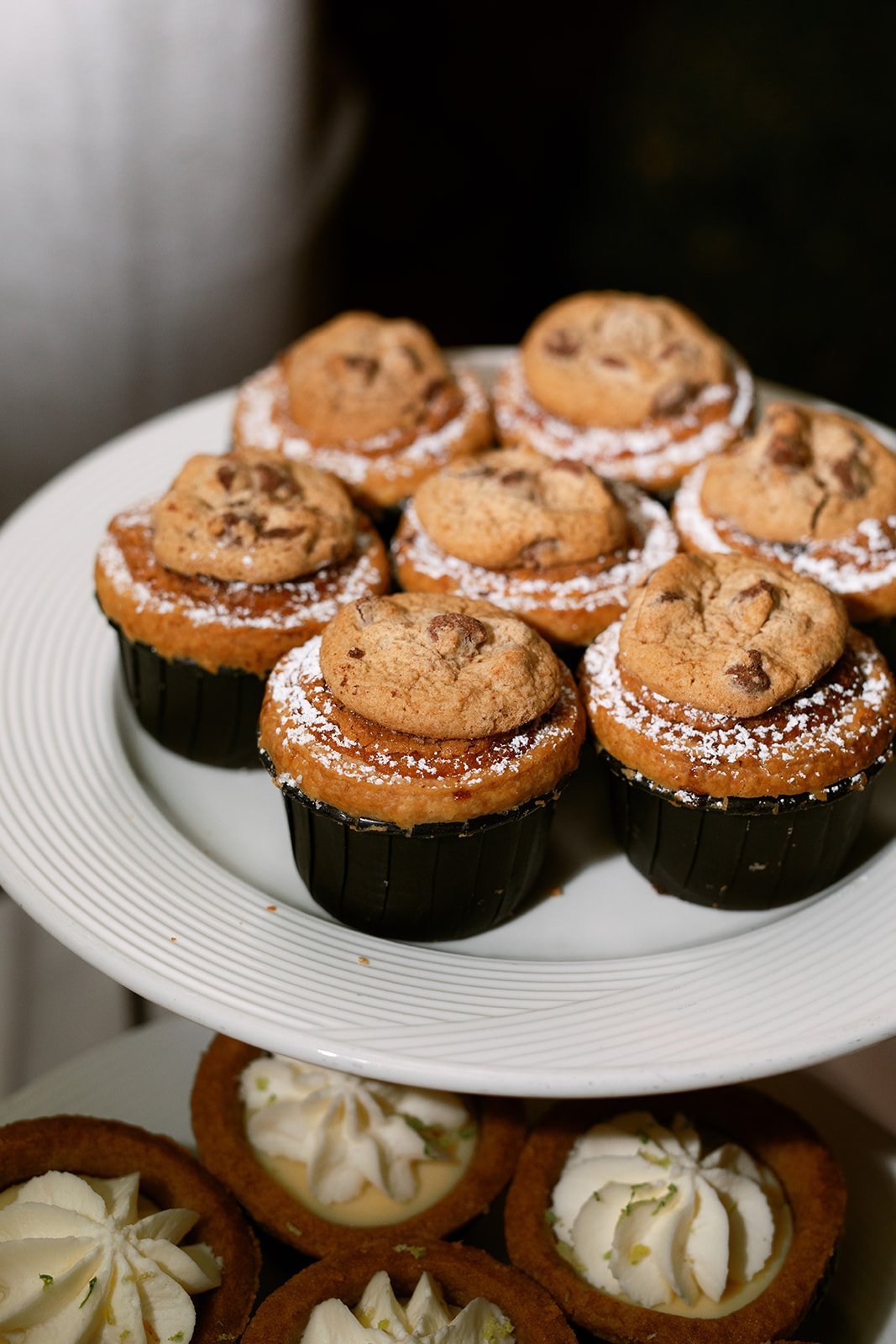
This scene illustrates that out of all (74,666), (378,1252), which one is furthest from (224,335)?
(378,1252)

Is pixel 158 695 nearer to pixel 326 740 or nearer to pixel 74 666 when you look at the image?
pixel 74 666

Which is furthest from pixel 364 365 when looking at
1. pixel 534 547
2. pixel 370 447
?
pixel 534 547

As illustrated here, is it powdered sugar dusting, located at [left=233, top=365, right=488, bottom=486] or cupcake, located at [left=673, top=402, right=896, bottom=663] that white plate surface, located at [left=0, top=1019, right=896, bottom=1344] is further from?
powdered sugar dusting, located at [left=233, top=365, right=488, bottom=486]

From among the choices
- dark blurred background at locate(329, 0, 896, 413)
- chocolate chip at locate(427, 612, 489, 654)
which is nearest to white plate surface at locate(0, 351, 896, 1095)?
chocolate chip at locate(427, 612, 489, 654)

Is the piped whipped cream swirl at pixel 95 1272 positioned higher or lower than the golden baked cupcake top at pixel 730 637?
lower

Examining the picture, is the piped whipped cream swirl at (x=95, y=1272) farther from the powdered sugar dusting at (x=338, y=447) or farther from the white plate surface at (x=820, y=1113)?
the powdered sugar dusting at (x=338, y=447)

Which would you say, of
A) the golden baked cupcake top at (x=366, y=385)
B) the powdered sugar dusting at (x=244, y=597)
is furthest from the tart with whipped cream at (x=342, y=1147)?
the golden baked cupcake top at (x=366, y=385)

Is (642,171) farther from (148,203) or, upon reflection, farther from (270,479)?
(270,479)
